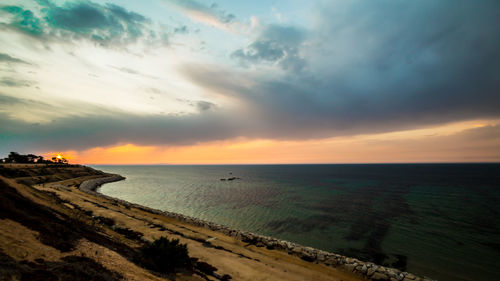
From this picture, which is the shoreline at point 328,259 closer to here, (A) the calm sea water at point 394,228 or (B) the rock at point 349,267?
(B) the rock at point 349,267

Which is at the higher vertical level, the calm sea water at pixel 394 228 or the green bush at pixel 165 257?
the green bush at pixel 165 257

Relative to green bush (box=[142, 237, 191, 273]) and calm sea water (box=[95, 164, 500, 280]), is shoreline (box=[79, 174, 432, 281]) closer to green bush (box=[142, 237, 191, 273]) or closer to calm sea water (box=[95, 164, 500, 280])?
calm sea water (box=[95, 164, 500, 280])

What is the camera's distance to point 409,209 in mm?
45375

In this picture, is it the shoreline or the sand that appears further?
the shoreline

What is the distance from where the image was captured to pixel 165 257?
46.6 ft

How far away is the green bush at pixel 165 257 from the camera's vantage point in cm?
1368

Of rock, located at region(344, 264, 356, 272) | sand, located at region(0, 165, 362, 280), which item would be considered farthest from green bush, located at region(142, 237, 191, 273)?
rock, located at region(344, 264, 356, 272)

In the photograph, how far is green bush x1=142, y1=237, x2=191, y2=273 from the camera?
13680 mm

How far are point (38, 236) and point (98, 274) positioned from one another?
5273 millimetres

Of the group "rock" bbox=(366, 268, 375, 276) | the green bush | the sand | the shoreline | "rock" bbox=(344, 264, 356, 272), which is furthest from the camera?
"rock" bbox=(344, 264, 356, 272)

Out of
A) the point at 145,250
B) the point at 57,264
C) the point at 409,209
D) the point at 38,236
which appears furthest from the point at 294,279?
the point at 409,209

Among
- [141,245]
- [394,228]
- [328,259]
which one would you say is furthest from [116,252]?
[394,228]

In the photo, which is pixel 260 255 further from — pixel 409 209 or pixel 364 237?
pixel 409 209

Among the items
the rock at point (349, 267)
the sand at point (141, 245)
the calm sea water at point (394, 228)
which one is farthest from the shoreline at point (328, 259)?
the calm sea water at point (394, 228)
